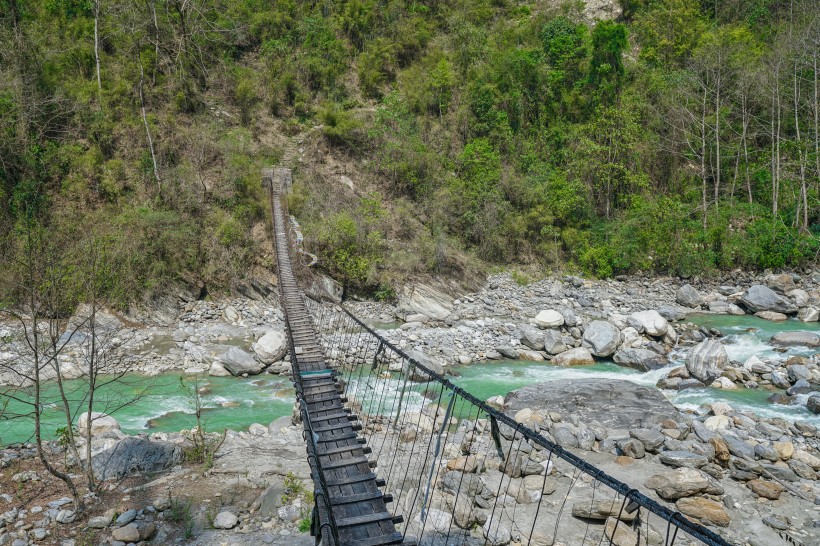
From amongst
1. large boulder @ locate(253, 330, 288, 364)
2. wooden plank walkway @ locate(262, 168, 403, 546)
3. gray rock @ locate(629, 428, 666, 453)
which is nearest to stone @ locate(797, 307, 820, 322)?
gray rock @ locate(629, 428, 666, 453)

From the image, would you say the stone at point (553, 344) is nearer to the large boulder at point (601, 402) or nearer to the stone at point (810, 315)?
the large boulder at point (601, 402)

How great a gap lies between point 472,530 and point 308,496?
137cm

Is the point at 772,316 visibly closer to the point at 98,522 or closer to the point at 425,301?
the point at 425,301

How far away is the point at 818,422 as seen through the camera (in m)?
6.05

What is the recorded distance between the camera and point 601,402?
257 inches

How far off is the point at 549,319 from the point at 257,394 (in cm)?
611

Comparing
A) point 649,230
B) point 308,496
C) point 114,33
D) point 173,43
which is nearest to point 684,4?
point 649,230

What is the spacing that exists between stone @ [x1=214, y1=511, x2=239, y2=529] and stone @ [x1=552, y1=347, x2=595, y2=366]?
628 cm

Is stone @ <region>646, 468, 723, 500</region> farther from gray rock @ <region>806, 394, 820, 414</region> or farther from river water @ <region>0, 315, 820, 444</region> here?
gray rock @ <region>806, 394, 820, 414</region>

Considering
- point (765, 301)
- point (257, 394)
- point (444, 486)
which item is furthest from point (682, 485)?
point (765, 301)

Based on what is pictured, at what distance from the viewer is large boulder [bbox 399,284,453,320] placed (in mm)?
11281

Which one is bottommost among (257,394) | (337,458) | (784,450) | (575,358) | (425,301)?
(257,394)

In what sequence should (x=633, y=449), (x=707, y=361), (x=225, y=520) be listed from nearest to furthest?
(x=225, y=520) < (x=633, y=449) < (x=707, y=361)

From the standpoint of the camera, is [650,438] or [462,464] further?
[650,438]
